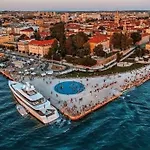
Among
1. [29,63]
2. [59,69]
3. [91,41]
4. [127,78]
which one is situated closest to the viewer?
[127,78]

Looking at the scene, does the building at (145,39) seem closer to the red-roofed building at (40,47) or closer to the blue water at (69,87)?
the red-roofed building at (40,47)

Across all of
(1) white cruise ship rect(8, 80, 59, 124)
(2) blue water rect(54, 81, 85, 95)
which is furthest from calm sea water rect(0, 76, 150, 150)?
(2) blue water rect(54, 81, 85, 95)

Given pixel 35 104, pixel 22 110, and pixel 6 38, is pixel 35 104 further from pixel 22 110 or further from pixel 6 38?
pixel 6 38

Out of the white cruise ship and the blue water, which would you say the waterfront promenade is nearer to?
the blue water

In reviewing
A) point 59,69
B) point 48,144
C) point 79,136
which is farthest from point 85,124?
point 59,69

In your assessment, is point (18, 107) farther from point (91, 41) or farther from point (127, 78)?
point (91, 41)

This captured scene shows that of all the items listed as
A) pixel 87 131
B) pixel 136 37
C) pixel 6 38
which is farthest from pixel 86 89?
pixel 6 38
